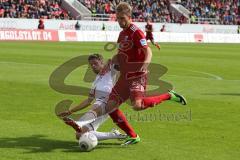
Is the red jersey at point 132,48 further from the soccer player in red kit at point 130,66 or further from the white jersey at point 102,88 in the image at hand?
the white jersey at point 102,88

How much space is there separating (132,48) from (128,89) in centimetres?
65

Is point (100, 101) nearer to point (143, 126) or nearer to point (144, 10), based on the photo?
point (143, 126)

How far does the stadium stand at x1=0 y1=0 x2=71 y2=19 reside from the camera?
52.1m

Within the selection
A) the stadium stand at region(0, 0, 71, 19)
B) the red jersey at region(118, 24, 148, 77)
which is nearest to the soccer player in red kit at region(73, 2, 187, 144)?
the red jersey at region(118, 24, 148, 77)

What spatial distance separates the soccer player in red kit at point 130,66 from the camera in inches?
326


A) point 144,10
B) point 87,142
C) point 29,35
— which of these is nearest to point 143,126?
point 87,142

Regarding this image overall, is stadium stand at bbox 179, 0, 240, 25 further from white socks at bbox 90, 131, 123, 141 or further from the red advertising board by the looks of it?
white socks at bbox 90, 131, 123, 141

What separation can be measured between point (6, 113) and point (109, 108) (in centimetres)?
345


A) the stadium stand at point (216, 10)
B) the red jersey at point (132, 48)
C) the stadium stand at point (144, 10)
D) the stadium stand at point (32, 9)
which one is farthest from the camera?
the stadium stand at point (216, 10)

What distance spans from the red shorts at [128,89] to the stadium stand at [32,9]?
4395 centimetres

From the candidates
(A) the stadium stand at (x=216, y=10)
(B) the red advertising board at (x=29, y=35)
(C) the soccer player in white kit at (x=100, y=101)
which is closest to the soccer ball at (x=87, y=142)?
(C) the soccer player in white kit at (x=100, y=101)

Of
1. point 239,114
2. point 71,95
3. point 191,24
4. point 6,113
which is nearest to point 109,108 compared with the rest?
point 6,113

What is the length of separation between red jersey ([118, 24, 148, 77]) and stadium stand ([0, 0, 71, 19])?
43905mm

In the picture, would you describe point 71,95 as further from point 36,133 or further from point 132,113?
point 36,133
